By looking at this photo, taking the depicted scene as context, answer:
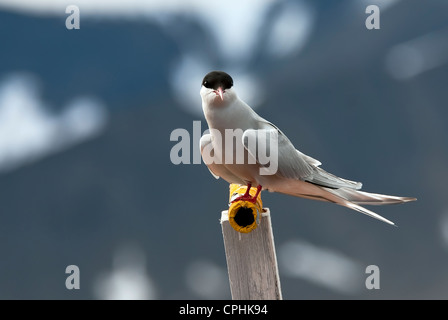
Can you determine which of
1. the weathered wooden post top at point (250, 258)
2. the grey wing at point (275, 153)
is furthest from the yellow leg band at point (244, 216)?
the grey wing at point (275, 153)

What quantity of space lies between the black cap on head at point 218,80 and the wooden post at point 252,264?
1.64 feet

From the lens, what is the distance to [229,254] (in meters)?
2.15

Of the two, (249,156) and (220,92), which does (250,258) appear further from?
(220,92)

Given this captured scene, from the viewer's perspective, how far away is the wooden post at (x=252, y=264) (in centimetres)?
213

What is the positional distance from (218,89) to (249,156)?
28cm

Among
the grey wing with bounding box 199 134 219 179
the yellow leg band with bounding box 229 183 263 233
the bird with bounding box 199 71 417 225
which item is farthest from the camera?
the grey wing with bounding box 199 134 219 179

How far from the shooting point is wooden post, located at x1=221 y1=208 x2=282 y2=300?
7.00ft

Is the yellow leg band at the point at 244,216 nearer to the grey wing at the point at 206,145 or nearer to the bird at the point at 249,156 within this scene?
the bird at the point at 249,156

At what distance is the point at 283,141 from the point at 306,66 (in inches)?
170

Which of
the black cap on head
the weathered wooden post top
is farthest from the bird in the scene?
the weathered wooden post top

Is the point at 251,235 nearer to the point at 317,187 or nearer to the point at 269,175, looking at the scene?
the point at 269,175

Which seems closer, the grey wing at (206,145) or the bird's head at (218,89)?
the bird's head at (218,89)

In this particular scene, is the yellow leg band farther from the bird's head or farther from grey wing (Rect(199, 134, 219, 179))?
the bird's head

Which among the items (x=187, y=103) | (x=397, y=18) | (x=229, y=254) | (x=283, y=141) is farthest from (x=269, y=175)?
(x=397, y=18)
